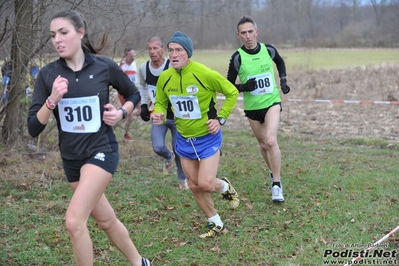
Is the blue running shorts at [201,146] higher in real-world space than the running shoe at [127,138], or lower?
higher

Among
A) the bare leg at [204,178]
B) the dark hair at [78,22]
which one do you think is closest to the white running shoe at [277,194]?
the bare leg at [204,178]

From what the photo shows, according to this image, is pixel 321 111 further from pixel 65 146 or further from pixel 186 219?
pixel 65 146

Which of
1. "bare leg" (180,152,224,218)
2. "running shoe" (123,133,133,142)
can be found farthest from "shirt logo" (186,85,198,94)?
"running shoe" (123,133,133,142)

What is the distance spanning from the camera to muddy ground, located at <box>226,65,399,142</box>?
1333 centimetres

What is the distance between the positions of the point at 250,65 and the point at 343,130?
6819 millimetres

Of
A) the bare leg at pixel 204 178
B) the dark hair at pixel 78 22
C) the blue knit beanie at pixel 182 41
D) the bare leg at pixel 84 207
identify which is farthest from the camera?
the bare leg at pixel 204 178

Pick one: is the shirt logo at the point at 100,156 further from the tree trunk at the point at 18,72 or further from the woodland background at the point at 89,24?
the tree trunk at the point at 18,72

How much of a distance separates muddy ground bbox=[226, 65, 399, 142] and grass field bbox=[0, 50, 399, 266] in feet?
10.4

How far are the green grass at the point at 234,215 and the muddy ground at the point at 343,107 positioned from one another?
12.3 ft

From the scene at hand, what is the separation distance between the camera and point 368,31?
31.3 m

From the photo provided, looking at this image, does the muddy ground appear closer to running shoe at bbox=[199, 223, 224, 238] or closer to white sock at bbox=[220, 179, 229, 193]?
white sock at bbox=[220, 179, 229, 193]

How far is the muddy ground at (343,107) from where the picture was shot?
1333cm

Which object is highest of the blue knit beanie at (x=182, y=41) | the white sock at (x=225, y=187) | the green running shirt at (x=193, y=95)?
the blue knit beanie at (x=182, y=41)

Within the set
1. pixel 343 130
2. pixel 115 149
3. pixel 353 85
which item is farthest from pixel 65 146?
pixel 353 85
